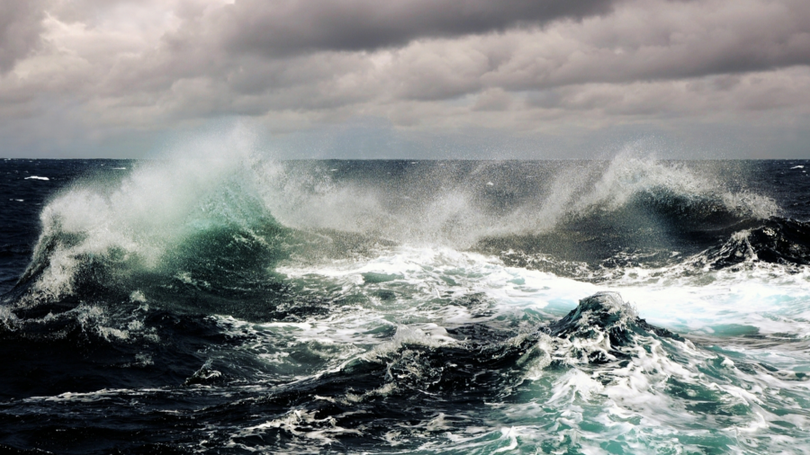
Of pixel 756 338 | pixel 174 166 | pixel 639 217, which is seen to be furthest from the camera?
pixel 639 217

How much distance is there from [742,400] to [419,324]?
6.29 metres

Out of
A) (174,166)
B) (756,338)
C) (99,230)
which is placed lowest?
(756,338)

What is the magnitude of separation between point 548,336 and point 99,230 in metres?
15.1

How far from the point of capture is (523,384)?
8367 millimetres

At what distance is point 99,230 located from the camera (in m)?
17.9

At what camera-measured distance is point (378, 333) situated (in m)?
11.6

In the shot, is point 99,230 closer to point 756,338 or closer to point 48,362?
point 48,362

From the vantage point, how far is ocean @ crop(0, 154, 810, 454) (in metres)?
6.88

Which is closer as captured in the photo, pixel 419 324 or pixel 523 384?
pixel 523 384

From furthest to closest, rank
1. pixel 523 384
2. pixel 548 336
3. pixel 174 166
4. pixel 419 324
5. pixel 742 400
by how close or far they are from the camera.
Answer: pixel 174 166 → pixel 419 324 → pixel 548 336 → pixel 523 384 → pixel 742 400

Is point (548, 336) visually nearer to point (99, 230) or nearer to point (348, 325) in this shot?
point (348, 325)

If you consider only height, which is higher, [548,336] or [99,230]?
[99,230]

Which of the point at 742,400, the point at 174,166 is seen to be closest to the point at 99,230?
the point at 174,166

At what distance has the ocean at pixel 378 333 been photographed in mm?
6879
